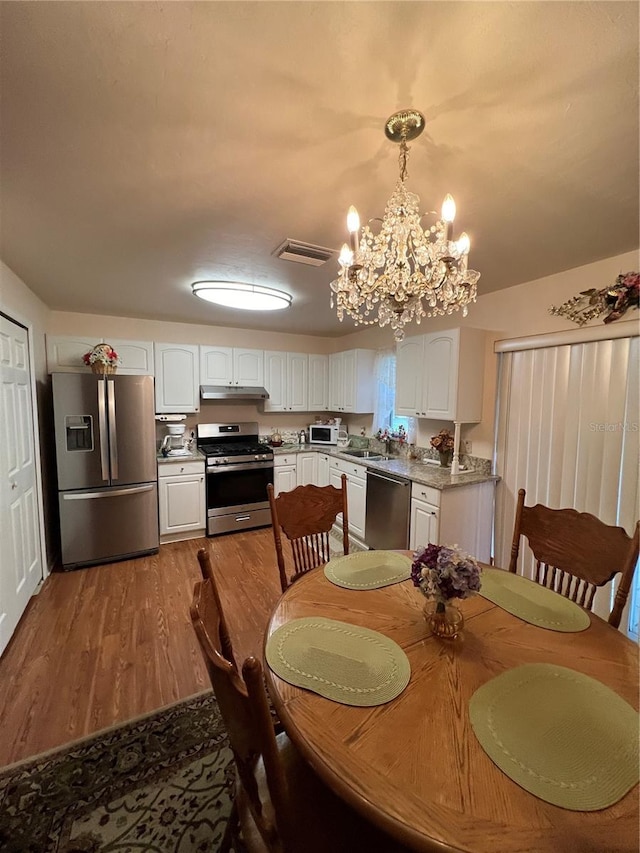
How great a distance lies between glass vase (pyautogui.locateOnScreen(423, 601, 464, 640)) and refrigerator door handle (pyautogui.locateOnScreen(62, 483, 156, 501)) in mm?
3044

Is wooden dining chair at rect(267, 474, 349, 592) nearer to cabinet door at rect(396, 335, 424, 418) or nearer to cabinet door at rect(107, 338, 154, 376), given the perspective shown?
cabinet door at rect(396, 335, 424, 418)

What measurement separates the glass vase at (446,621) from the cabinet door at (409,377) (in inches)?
91.1

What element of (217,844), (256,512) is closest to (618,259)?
(217,844)

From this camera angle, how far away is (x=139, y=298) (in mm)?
3230

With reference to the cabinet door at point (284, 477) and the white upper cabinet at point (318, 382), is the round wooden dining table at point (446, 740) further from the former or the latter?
the white upper cabinet at point (318, 382)

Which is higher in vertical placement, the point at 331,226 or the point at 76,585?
the point at 331,226

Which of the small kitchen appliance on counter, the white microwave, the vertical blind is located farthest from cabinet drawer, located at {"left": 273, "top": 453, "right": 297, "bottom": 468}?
the vertical blind

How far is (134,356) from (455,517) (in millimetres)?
3602

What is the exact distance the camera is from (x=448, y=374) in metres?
3.01

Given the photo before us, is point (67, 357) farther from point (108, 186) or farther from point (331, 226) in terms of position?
point (331, 226)

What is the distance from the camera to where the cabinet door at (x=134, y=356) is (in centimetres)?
375

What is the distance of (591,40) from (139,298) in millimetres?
→ 3329

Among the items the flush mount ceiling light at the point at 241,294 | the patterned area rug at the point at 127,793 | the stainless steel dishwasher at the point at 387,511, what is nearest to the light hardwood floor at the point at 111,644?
the patterned area rug at the point at 127,793

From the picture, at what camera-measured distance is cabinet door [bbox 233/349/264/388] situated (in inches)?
172
